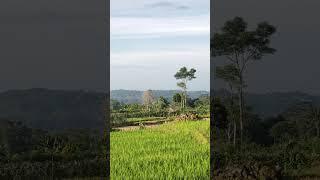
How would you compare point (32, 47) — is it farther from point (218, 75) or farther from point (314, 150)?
point (314, 150)

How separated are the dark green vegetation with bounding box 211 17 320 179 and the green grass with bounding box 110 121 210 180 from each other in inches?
27.2

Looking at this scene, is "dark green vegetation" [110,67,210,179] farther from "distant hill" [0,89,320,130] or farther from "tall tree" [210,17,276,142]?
"tall tree" [210,17,276,142]

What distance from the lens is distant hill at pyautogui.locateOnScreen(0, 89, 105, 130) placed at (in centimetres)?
1063

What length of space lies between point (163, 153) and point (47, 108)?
2.60 meters

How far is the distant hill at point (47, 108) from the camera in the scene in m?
10.6

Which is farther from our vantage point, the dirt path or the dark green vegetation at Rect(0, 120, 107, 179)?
the dirt path

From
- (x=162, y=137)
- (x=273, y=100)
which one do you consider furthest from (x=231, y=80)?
(x=162, y=137)

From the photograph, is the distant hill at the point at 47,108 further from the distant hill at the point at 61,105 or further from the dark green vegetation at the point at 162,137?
the dark green vegetation at the point at 162,137

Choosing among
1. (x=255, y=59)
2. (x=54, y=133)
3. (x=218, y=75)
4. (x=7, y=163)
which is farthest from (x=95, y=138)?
(x=255, y=59)

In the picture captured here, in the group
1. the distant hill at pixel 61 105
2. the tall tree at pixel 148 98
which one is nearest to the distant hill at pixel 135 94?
the tall tree at pixel 148 98

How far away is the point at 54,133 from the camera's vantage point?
10648 mm

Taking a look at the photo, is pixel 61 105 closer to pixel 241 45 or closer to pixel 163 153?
pixel 163 153

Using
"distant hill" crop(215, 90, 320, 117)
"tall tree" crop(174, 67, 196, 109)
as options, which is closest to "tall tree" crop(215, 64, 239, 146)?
"distant hill" crop(215, 90, 320, 117)

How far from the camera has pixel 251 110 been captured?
10.9m
